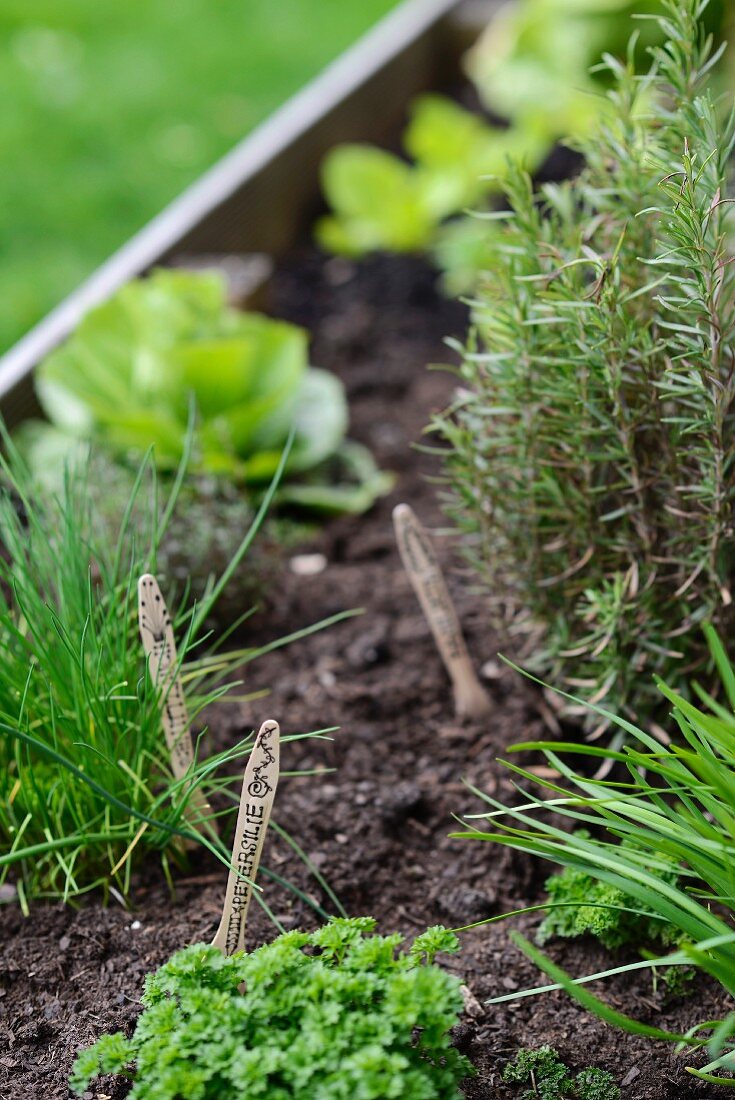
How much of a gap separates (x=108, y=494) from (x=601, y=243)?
3.64 ft

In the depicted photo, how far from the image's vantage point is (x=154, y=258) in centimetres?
324

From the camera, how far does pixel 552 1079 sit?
1.48m

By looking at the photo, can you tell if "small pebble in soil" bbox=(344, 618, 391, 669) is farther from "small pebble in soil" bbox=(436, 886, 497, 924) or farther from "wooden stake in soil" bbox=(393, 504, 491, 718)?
"small pebble in soil" bbox=(436, 886, 497, 924)

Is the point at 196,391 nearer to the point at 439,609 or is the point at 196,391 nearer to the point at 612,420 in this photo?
the point at 439,609

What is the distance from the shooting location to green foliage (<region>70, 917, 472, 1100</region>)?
4.08 ft

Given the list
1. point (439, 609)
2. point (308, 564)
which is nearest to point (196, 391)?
point (308, 564)

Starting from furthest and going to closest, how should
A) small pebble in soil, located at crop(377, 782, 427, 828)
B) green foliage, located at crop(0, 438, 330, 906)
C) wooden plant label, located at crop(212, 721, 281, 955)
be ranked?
small pebble in soil, located at crop(377, 782, 427, 828)
green foliage, located at crop(0, 438, 330, 906)
wooden plant label, located at crop(212, 721, 281, 955)

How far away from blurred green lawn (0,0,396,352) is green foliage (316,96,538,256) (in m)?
0.66

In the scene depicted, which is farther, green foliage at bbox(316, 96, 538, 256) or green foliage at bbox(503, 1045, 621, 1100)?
green foliage at bbox(316, 96, 538, 256)

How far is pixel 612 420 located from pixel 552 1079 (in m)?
0.93

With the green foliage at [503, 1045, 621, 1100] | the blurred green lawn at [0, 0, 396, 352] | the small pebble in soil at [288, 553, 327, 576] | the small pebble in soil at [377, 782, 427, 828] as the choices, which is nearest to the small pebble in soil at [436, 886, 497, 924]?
the small pebble in soil at [377, 782, 427, 828]

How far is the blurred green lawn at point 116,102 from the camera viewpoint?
3721mm

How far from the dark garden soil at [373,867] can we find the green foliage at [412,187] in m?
1.31

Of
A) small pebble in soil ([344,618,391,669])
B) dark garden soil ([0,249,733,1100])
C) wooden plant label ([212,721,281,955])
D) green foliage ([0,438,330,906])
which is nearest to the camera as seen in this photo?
wooden plant label ([212,721,281,955])
